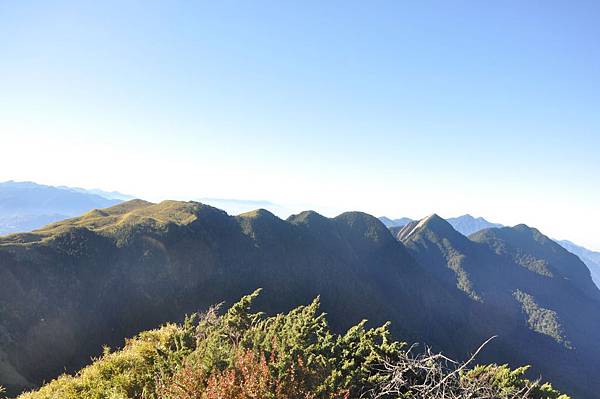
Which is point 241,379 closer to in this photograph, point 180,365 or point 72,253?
point 180,365

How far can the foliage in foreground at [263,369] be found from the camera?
27.6ft

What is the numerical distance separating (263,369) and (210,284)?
297 feet

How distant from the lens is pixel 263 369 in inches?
324

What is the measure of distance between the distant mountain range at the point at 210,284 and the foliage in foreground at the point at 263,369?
3630 cm

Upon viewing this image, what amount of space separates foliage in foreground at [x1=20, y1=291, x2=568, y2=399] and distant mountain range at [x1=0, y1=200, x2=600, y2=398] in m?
36.3

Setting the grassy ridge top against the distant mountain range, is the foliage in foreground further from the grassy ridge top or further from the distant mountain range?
the grassy ridge top

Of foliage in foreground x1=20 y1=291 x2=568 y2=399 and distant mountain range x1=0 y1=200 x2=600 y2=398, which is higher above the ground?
foliage in foreground x1=20 y1=291 x2=568 y2=399

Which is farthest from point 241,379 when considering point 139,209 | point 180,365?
point 139,209

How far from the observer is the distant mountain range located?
60.1m

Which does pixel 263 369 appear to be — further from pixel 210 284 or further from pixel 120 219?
pixel 120 219

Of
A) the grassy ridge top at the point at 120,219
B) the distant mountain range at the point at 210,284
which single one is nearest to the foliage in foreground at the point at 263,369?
the distant mountain range at the point at 210,284

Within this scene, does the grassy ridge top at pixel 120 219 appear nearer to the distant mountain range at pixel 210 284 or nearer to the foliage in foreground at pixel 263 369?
the distant mountain range at pixel 210 284

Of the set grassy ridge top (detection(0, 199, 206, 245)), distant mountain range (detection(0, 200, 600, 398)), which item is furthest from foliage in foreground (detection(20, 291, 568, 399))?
grassy ridge top (detection(0, 199, 206, 245))

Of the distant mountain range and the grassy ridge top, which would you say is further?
the grassy ridge top
